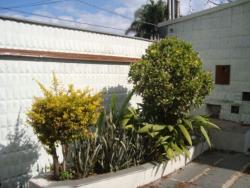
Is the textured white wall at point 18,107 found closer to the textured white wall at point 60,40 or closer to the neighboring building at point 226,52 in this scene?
the textured white wall at point 60,40

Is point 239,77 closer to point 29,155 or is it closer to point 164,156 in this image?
point 164,156

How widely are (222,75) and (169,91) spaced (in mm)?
3979

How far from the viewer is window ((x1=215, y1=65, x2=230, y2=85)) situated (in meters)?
9.68

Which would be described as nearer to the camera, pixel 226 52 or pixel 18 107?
pixel 18 107

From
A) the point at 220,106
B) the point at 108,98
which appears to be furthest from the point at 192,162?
the point at 220,106

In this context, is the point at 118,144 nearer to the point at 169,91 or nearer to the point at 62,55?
the point at 169,91

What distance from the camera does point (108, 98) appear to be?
7922 mm

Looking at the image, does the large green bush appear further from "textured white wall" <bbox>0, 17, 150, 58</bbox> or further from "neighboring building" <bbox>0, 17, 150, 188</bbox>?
"neighboring building" <bbox>0, 17, 150, 188</bbox>

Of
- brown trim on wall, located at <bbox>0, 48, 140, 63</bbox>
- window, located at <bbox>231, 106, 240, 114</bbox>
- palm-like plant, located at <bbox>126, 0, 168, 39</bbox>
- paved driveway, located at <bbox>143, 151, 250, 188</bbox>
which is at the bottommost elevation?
paved driveway, located at <bbox>143, 151, 250, 188</bbox>

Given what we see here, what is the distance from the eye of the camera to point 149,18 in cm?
2675

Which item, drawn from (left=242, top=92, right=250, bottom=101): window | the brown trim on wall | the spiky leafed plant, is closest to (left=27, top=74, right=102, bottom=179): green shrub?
the spiky leafed plant

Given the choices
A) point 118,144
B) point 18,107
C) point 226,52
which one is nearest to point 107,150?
point 118,144

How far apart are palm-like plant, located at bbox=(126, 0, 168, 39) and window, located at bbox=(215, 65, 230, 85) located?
1640 cm

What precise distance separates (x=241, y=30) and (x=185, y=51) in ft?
11.2
